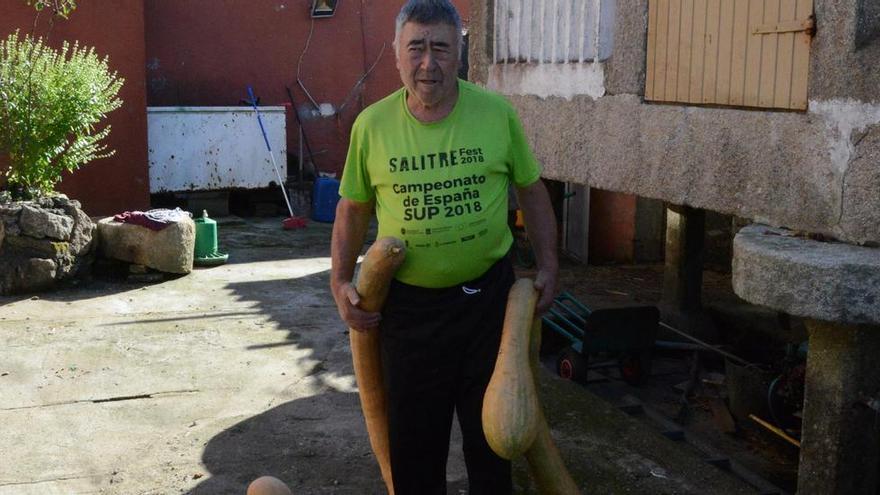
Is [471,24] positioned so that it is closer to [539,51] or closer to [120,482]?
[539,51]

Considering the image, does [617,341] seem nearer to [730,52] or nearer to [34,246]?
[730,52]

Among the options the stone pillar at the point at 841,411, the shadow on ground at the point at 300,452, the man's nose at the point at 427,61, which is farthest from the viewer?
the shadow on ground at the point at 300,452

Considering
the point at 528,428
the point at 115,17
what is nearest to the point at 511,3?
the point at 528,428

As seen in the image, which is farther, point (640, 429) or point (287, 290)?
point (287, 290)

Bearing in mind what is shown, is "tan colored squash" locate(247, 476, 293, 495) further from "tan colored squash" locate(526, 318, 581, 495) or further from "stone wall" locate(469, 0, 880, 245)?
"stone wall" locate(469, 0, 880, 245)

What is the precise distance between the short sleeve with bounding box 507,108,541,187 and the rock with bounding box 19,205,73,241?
20.4 ft

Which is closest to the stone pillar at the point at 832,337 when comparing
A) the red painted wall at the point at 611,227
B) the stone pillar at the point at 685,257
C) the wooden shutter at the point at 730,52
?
the wooden shutter at the point at 730,52

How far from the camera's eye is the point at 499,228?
3.30 m

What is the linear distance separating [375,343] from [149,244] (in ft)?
20.0

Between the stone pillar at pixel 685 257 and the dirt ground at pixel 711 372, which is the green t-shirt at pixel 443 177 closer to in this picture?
the dirt ground at pixel 711 372

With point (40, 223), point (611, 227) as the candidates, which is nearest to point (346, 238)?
point (40, 223)

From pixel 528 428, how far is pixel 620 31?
11.5 feet

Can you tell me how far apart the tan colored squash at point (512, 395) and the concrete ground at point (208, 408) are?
5.18 feet

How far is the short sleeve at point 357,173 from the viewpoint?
10.8 ft
